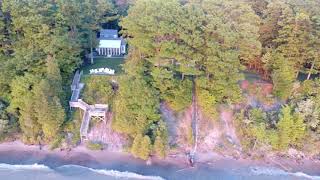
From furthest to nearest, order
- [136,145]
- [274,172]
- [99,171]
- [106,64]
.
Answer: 1. [106,64]
2. [274,172]
3. [99,171]
4. [136,145]

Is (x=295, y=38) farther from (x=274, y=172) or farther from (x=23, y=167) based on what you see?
(x=23, y=167)

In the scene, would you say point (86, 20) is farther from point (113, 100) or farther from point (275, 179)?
point (275, 179)

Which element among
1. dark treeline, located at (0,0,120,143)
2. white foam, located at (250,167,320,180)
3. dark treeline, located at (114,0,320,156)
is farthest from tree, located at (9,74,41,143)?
white foam, located at (250,167,320,180)

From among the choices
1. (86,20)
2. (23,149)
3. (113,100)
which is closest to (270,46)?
(113,100)

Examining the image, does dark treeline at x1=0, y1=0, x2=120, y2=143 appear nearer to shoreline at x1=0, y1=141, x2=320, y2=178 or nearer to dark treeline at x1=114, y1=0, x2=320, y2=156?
shoreline at x1=0, y1=141, x2=320, y2=178

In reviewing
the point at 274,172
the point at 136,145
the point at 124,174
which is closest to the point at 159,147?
the point at 136,145

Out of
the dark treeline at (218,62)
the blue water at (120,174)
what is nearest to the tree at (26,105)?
the blue water at (120,174)
